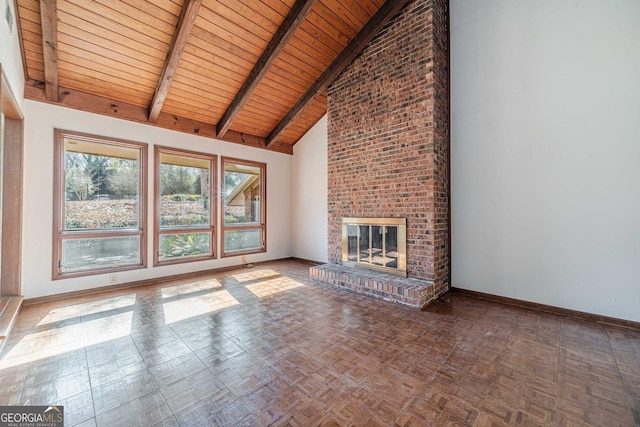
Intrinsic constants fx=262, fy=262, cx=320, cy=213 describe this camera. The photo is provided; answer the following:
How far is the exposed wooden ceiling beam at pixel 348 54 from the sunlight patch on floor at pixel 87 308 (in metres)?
4.10

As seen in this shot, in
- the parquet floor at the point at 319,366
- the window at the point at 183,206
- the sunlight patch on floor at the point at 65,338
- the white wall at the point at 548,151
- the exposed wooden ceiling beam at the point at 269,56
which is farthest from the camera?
the window at the point at 183,206

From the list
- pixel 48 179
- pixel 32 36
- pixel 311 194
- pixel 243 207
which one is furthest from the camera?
pixel 311 194

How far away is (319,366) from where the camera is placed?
2080 millimetres

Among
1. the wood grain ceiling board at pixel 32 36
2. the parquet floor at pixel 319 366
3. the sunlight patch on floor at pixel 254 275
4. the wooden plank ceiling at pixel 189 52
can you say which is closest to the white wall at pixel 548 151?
the parquet floor at pixel 319 366

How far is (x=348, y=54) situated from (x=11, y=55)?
4.15 meters

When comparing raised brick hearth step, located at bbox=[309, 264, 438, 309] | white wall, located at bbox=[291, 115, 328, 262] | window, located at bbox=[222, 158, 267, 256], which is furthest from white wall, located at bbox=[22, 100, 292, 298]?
raised brick hearth step, located at bbox=[309, 264, 438, 309]

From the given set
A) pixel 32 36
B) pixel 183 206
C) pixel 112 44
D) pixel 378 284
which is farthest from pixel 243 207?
pixel 32 36

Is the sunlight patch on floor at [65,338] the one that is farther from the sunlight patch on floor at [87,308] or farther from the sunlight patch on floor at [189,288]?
the sunlight patch on floor at [189,288]

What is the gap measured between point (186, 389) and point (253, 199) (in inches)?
180

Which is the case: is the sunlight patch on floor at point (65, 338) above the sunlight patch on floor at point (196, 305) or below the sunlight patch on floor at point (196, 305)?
below

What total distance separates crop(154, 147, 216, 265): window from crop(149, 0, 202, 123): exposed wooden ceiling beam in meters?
0.78

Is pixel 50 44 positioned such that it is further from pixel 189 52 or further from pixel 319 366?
pixel 319 366

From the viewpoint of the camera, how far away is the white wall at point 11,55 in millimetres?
2391

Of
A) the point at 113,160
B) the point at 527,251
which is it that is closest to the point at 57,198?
the point at 113,160
